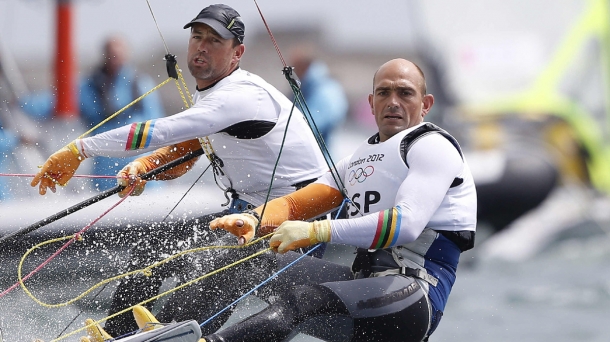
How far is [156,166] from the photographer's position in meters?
3.83

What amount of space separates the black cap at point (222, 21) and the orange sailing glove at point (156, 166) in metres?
0.57

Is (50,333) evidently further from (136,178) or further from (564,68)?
(564,68)

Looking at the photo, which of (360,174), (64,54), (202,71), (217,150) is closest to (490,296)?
(64,54)

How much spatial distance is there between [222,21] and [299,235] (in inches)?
43.1

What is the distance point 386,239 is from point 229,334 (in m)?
0.51

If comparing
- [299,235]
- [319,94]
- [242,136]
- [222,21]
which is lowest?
[319,94]

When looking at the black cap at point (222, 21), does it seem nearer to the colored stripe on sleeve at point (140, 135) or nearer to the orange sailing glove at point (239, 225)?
the colored stripe on sleeve at point (140, 135)

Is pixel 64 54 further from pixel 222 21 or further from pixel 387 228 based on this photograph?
pixel 387 228

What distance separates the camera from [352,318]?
2760 millimetres

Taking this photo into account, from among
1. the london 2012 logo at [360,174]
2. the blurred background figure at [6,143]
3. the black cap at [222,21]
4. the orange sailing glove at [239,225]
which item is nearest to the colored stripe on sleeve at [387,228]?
the london 2012 logo at [360,174]

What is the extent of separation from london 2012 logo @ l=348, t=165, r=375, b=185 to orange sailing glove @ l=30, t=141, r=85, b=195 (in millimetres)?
950

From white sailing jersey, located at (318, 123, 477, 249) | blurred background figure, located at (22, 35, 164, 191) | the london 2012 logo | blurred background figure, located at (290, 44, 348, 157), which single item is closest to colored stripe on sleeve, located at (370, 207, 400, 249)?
white sailing jersey, located at (318, 123, 477, 249)

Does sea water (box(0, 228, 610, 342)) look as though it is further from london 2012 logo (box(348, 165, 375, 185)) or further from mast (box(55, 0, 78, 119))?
mast (box(55, 0, 78, 119))

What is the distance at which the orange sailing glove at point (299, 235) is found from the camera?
2.66 metres
